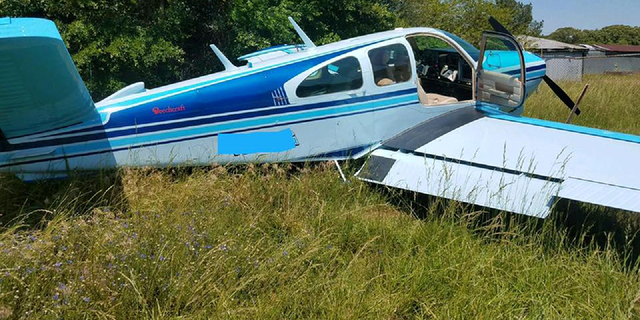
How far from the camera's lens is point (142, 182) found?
463 cm

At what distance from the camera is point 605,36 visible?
102750 mm

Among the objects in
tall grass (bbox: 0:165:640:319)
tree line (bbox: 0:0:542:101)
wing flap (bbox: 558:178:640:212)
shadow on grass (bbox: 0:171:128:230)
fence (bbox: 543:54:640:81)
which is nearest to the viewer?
tall grass (bbox: 0:165:640:319)

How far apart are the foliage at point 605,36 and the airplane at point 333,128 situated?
359 ft

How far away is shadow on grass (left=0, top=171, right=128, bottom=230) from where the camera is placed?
13.7 feet

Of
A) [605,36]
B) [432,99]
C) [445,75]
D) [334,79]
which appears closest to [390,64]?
[334,79]

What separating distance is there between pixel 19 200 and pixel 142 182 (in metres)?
1.17

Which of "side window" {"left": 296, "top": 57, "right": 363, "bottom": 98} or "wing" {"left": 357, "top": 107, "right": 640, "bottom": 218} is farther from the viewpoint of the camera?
"side window" {"left": 296, "top": 57, "right": 363, "bottom": 98}

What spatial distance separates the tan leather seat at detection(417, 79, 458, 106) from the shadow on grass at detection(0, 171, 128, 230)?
12.3 feet

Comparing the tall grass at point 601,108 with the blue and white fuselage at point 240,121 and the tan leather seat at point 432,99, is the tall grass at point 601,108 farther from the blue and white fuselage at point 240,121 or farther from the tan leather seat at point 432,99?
the blue and white fuselage at point 240,121

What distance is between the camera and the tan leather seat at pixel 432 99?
5.95 meters

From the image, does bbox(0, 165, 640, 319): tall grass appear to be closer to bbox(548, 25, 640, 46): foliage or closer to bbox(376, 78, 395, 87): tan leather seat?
bbox(376, 78, 395, 87): tan leather seat

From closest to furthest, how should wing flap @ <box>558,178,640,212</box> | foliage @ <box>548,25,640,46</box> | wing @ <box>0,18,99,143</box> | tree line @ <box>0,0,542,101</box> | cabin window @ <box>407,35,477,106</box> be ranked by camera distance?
wing @ <box>0,18,99,143</box>, wing flap @ <box>558,178,640,212</box>, cabin window @ <box>407,35,477,106</box>, tree line @ <box>0,0,542,101</box>, foliage @ <box>548,25,640,46</box>

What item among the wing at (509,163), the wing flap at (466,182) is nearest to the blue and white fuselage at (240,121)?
the wing at (509,163)

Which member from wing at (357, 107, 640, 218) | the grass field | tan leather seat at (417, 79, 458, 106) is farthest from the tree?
the grass field
